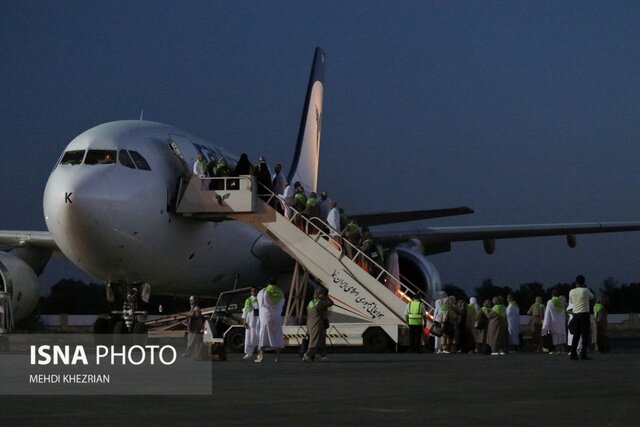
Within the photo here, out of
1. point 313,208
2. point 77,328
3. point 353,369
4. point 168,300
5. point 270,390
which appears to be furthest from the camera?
point 168,300

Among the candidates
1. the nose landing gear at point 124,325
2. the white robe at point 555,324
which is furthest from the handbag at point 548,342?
the nose landing gear at point 124,325

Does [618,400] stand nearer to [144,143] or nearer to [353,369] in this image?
[353,369]

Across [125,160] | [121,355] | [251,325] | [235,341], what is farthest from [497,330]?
[125,160]

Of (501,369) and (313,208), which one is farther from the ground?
(313,208)

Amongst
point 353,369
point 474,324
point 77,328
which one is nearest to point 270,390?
point 353,369

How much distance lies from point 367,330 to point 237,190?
3.42 meters

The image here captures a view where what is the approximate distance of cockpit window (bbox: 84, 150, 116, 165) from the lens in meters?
19.2

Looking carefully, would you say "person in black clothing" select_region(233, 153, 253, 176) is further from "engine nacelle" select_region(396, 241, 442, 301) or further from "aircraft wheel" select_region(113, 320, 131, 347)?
"engine nacelle" select_region(396, 241, 442, 301)

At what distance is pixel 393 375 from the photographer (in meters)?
12.6

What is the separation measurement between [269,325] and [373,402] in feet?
28.4

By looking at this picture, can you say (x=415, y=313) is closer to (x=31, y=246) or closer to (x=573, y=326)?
(x=573, y=326)

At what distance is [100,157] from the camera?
1936cm

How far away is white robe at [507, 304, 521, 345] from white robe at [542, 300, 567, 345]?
2.66 ft

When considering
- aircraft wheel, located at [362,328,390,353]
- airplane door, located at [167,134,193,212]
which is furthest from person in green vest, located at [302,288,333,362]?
airplane door, located at [167,134,193,212]
